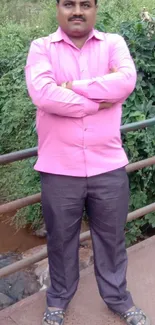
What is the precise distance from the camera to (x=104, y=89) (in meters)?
1.96

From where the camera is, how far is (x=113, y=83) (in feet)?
6.47

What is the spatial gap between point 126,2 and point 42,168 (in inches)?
378

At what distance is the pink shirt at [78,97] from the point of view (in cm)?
195

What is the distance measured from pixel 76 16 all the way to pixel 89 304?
1501 millimetres

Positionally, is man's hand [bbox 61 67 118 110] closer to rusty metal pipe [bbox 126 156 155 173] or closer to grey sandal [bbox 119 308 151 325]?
rusty metal pipe [bbox 126 156 155 173]

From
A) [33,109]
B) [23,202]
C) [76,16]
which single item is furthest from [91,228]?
[33,109]

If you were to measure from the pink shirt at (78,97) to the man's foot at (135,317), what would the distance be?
768 millimetres

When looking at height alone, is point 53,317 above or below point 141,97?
below

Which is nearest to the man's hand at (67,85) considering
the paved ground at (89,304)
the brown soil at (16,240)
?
the paved ground at (89,304)

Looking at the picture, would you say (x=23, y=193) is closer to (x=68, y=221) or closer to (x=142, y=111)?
(x=142, y=111)

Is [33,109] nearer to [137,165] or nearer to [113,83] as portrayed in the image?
[137,165]

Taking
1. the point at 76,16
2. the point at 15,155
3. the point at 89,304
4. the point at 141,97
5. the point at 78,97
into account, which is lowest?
the point at 89,304

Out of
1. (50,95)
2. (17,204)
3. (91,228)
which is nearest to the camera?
(50,95)

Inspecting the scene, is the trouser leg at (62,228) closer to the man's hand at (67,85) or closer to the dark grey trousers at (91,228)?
the dark grey trousers at (91,228)
